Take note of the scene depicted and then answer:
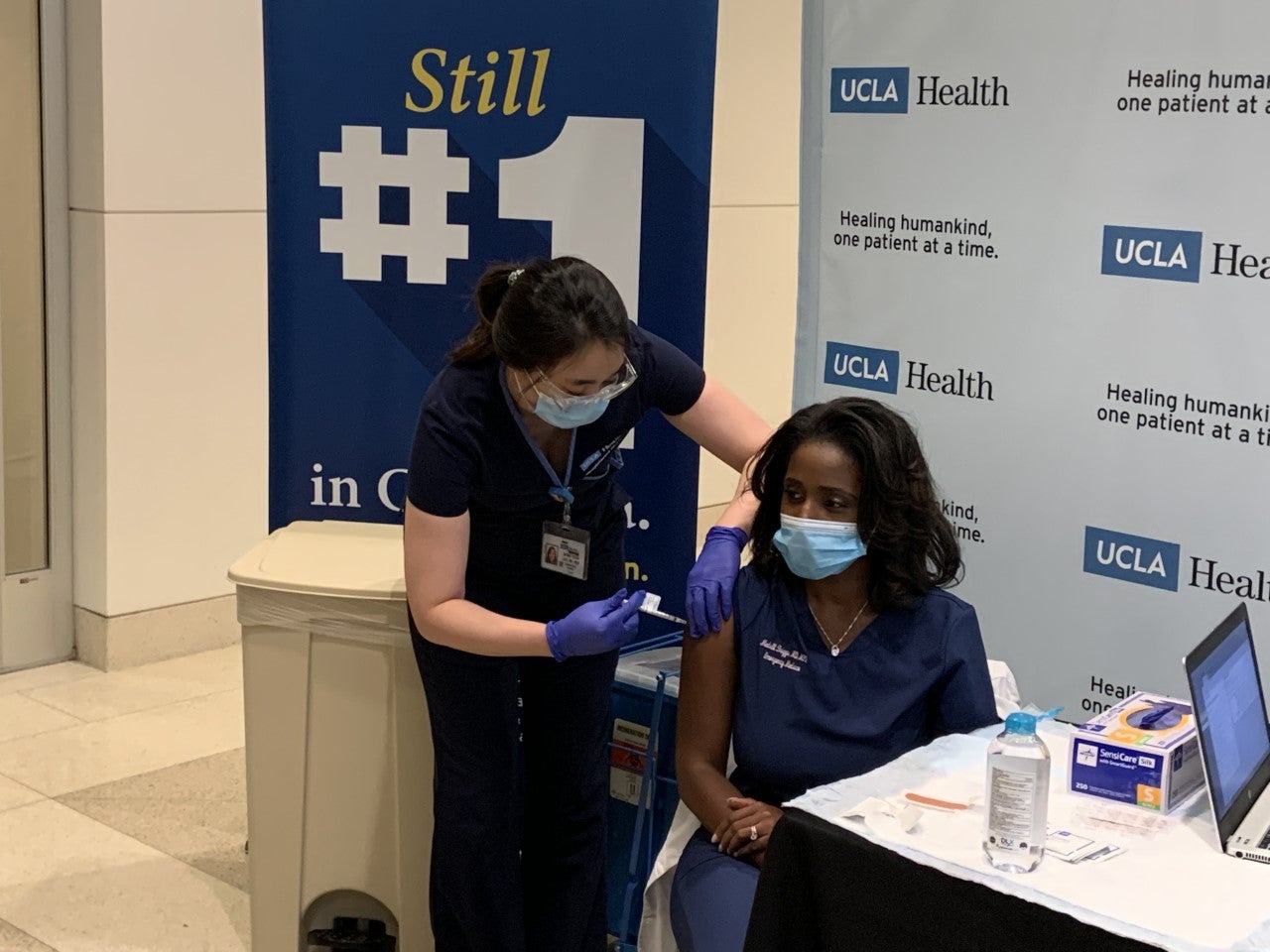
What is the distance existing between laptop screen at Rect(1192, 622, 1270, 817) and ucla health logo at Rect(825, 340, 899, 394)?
1152 millimetres

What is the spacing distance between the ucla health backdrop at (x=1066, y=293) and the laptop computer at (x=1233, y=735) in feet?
2.08

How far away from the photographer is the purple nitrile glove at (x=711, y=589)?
223 centimetres

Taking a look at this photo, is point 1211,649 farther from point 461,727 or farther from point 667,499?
point 667,499

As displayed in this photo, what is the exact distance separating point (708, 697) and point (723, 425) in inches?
18.5

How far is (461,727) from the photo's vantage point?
7.66 feet

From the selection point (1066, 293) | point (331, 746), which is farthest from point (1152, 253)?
point (331, 746)

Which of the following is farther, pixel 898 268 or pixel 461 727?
pixel 898 268

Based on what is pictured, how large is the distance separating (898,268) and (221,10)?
2.20m

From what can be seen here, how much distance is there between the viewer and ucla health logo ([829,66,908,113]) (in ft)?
9.64

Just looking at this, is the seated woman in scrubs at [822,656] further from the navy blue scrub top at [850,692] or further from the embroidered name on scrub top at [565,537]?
the embroidered name on scrub top at [565,537]

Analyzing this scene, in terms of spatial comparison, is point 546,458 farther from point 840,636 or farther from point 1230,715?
point 1230,715

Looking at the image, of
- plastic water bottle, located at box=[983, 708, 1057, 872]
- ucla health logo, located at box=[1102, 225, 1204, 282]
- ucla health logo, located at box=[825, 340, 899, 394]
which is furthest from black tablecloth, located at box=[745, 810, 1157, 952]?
ucla health logo, located at box=[825, 340, 899, 394]

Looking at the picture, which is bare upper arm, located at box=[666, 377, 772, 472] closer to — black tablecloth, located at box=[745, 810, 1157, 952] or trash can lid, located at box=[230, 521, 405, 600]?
trash can lid, located at box=[230, 521, 405, 600]

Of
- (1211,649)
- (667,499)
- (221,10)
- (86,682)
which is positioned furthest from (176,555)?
(1211,649)
